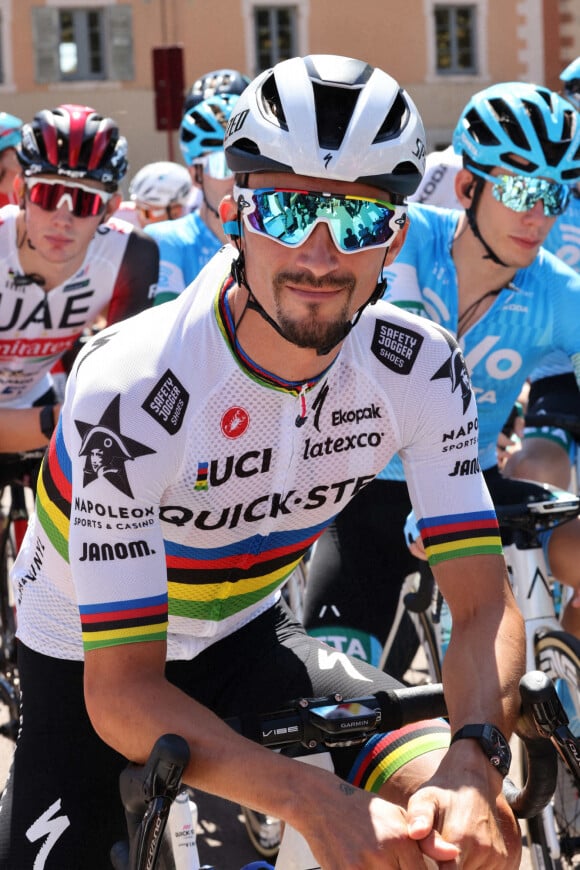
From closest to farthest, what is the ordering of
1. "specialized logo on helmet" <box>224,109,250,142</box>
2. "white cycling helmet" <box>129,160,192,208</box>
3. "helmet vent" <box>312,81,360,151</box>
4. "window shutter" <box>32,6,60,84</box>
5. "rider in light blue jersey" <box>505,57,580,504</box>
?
1. "helmet vent" <box>312,81,360,151</box>
2. "specialized logo on helmet" <box>224,109,250,142</box>
3. "rider in light blue jersey" <box>505,57,580,504</box>
4. "white cycling helmet" <box>129,160,192,208</box>
5. "window shutter" <box>32,6,60,84</box>

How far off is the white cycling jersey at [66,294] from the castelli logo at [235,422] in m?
2.81

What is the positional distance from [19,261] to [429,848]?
12.3ft

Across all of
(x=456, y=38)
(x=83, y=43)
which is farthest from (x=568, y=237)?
(x=456, y=38)

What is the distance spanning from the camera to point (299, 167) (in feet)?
8.27

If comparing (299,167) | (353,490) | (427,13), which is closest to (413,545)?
(353,490)

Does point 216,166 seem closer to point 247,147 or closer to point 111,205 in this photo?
point 111,205

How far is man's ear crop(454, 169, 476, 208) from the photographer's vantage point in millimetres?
4512

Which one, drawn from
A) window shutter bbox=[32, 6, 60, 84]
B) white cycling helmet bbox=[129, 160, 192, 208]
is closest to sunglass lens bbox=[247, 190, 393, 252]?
white cycling helmet bbox=[129, 160, 192, 208]

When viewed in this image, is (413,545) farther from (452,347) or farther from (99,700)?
(99,700)

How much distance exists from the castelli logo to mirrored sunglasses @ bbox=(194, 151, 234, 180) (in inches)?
168

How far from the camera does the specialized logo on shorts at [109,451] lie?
Answer: 2.39 meters

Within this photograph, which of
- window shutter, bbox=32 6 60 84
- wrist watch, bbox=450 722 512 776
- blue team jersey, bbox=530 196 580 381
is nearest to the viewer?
wrist watch, bbox=450 722 512 776

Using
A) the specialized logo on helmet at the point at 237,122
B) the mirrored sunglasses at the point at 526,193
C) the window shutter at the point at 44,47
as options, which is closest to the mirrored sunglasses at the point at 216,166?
the mirrored sunglasses at the point at 526,193

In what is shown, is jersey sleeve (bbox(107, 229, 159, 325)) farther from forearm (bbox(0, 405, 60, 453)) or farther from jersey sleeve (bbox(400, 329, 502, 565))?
jersey sleeve (bbox(400, 329, 502, 565))
